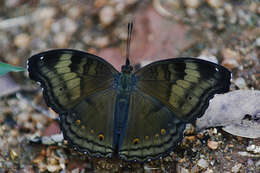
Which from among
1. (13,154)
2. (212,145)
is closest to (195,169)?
(212,145)

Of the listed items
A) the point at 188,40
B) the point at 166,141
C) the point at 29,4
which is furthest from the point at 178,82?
the point at 29,4

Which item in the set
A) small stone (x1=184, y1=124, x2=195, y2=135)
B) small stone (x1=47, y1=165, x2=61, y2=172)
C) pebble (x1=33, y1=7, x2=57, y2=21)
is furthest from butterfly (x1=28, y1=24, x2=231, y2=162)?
pebble (x1=33, y1=7, x2=57, y2=21)

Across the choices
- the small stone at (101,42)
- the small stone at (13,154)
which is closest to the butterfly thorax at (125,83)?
the small stone at (13,154)

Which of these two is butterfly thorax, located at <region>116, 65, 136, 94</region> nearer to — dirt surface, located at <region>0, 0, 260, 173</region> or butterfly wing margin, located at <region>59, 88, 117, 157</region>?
butterfly wing margin, located at <region>59, 88, 117, 157</region>

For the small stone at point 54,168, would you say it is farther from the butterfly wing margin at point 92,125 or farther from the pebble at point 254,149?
the pebble at point 254,149

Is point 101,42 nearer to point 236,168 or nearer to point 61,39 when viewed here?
point 61,39
